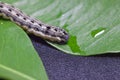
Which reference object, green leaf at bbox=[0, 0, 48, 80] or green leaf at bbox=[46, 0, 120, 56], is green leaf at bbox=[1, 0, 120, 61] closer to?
green leaf at bbox=[46, 0, 120, 56]

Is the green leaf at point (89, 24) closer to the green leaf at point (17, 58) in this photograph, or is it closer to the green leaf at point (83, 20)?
the green leaf at point (83, 20)

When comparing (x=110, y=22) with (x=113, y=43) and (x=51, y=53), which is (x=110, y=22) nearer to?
(x=113, y=43)

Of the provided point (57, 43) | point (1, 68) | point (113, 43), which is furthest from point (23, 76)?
point (113, 43)

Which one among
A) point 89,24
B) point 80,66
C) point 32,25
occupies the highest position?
point 32,25

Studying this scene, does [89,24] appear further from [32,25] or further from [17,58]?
[17,58]

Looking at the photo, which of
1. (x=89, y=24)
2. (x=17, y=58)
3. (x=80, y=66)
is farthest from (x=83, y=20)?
(x=17, y=58)

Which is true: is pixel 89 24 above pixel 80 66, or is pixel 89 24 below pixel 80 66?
above

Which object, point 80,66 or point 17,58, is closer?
point 17,58

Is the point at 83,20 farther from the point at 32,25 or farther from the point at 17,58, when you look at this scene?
the point at 17,58
